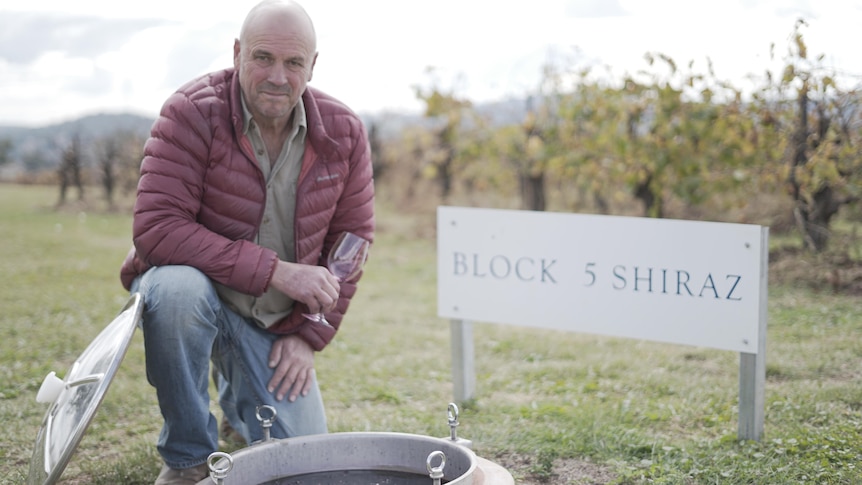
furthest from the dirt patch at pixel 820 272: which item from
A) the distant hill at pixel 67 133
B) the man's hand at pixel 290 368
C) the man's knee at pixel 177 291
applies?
the distant hill at pixel 67 133

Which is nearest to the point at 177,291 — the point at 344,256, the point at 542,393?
the point at 344,256

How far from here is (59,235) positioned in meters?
8.80

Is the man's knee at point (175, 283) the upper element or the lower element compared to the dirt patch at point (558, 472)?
upper

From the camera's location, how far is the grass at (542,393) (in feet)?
9.67

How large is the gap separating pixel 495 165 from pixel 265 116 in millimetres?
6473

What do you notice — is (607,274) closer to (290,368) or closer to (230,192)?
(290,368)

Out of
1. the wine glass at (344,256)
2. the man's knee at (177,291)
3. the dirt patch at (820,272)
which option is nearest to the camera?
the man's knee at (177,291)

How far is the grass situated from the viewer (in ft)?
9.67

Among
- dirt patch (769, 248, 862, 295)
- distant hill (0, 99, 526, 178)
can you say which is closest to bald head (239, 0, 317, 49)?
dirt patch (769, 248, 862, 295)

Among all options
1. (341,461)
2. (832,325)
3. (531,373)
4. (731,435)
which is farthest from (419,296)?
(341,461)

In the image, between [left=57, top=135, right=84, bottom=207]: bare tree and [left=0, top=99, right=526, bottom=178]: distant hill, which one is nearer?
[left=57, top=135, right=84, bottom=207]: bare tree

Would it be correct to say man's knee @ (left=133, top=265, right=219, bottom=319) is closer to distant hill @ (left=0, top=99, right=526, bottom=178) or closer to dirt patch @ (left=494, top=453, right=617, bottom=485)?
dirt patch @ (left=494, top=453, right=617, bottom=485)

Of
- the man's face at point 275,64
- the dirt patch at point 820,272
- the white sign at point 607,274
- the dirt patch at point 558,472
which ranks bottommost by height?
the dirt patch at point 558,472

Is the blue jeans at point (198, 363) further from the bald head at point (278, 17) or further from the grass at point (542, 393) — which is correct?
the bald head at point (278, 17)
